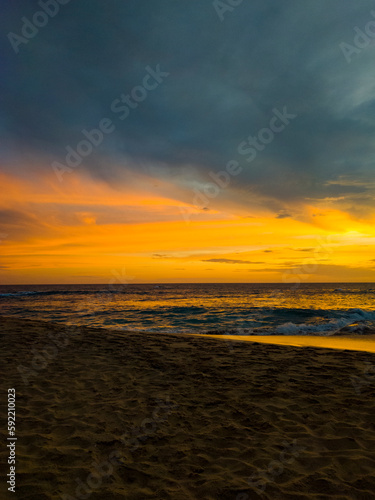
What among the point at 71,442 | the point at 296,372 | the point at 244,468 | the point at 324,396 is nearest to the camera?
the point at 244,468

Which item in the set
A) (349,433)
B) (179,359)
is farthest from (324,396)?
(179,359)

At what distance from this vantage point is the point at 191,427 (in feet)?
17.1

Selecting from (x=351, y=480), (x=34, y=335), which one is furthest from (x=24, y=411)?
(x=34, y=335)

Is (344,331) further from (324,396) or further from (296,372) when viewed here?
(324,396)

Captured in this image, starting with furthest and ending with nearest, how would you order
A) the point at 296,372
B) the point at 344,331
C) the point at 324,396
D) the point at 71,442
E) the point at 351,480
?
the point at 344,331 → the point at 296,372 → the point at 324,396 → the point at 71,442 → the point at 351,480

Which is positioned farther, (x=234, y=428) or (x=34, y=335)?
(x=34, y=335)

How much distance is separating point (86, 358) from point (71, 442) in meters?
4.98

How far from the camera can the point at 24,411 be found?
568 cm

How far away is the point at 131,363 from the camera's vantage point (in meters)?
9.01

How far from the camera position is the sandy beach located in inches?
151

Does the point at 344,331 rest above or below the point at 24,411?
below

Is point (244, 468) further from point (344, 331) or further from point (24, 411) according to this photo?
point (344, 331)

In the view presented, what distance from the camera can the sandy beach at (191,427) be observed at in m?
3.83

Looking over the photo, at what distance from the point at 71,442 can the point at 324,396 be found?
5166 millimetres
